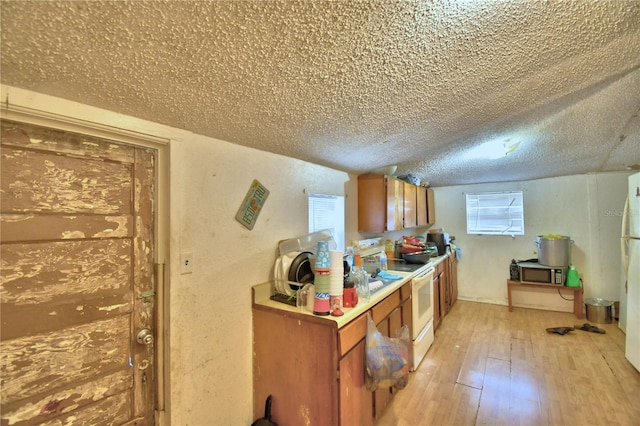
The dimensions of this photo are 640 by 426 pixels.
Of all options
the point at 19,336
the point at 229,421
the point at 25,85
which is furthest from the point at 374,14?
the point at 229,421

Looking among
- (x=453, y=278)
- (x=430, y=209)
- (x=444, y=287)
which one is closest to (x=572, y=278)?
(x=453, y=278)

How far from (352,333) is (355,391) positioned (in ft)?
1.13

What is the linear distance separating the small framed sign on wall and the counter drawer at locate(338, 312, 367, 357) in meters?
0.86

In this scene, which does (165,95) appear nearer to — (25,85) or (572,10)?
(25,85)

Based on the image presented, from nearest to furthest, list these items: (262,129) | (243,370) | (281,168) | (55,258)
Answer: (55,258) → (262,129) → (243,370) → (281,168)

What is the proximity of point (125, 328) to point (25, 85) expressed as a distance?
3.35ft

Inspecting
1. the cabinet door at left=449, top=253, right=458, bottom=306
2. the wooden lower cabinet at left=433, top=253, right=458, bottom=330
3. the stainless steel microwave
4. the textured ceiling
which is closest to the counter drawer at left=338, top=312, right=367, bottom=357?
the textured ceiling

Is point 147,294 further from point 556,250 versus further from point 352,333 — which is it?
point 556,250

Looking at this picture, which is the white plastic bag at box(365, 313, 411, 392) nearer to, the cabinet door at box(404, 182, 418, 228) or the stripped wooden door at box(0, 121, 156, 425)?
the stripped wooden door at box(0, 121, 156, 425)

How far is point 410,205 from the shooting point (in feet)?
11.7

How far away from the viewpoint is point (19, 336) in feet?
3.13

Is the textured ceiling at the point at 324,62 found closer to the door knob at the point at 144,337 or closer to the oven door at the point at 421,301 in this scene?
the door knob at the point at 144,337

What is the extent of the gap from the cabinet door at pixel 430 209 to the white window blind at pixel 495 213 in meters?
0.55

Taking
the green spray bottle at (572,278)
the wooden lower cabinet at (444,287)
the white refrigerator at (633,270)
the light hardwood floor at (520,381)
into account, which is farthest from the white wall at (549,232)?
the white refrigerator at (633,270)
